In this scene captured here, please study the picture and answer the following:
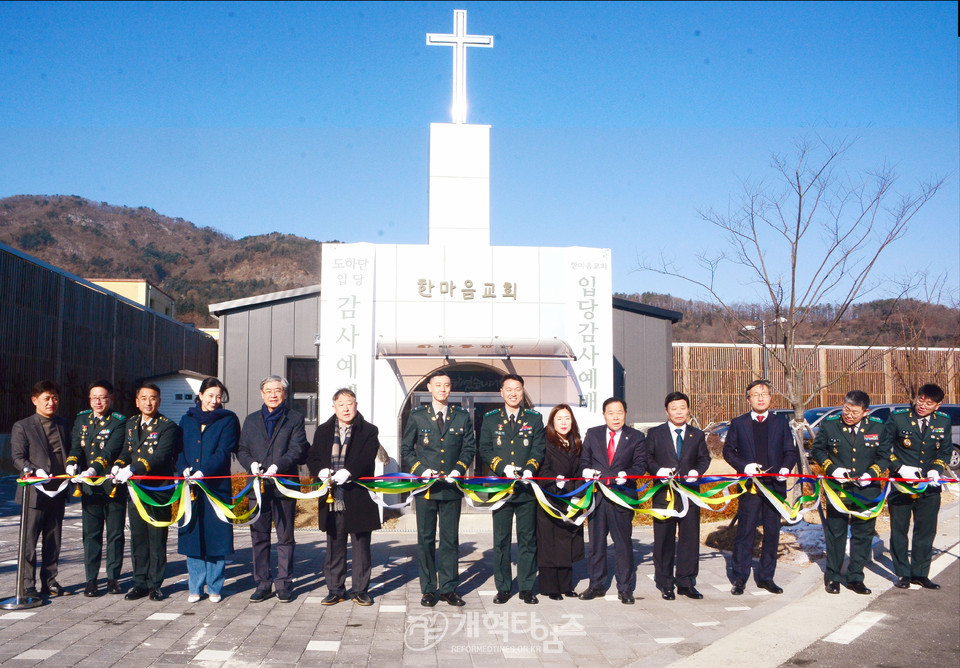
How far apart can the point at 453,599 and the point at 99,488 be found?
3.40m

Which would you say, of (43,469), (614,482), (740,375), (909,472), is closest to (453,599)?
(614,482)

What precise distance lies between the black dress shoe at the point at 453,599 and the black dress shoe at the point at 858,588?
3775 millimetres

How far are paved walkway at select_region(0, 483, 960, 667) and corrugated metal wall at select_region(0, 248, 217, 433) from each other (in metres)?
14.8

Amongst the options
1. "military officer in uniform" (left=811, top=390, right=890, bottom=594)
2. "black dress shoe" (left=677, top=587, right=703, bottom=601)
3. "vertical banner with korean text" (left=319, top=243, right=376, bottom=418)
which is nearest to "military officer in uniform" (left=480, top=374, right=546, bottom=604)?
"black dress shoe" (left=677, top=587, right=703, bottom=601)

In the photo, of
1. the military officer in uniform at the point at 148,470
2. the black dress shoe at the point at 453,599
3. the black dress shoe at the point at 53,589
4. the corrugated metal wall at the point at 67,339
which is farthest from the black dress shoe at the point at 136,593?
the corrugated metal wall at the point at 67,339

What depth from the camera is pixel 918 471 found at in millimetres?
7773

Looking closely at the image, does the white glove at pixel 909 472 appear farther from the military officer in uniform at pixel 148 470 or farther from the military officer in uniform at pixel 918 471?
the military officer in uniform at pixel 148 470

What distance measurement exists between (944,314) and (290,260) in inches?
3294

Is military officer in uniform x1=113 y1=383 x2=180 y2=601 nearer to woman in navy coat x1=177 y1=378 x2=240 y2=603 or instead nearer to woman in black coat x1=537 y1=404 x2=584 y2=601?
woman in navy coat x1=177 y1=378 x2=240 y2=603

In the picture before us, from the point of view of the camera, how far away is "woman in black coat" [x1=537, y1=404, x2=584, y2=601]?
7254mm

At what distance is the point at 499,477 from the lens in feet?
24.0

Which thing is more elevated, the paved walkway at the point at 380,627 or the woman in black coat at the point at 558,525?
the woman in black coat at the point at 558,525

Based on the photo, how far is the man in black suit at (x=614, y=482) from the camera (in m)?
7.25

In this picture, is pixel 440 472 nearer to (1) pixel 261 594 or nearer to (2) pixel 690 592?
(1) pixel 261 594
